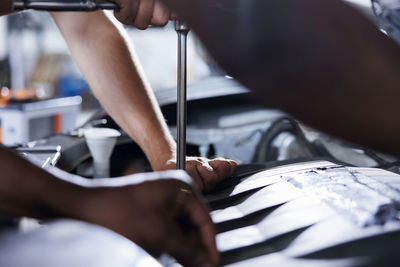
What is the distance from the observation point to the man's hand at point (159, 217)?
1.81ft

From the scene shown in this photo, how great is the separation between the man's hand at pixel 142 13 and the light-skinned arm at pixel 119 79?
0.29 m

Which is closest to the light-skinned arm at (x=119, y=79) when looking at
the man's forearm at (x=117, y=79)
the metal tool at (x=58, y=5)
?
the man's forearm at (x=117, y=79)

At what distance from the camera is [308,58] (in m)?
0.42

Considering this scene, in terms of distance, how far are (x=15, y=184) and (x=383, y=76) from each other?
40 centimetres

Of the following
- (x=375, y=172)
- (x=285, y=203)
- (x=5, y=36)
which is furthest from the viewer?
(x=5, y=36)

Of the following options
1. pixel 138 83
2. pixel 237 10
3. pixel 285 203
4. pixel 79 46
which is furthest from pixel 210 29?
pixel 79 46

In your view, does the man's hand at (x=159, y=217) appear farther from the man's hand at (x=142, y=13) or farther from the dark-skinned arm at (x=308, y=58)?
the man's hand at (x=142, y=13)

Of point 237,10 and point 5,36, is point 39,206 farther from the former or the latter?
point 5,36

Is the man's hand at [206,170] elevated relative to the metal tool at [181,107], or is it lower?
lower

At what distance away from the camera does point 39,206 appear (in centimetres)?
56

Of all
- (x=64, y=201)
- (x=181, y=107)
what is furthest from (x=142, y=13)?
(x=64, y=201)

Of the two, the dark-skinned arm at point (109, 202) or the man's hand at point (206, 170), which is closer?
the dark-skinned arm at point (109, 202)

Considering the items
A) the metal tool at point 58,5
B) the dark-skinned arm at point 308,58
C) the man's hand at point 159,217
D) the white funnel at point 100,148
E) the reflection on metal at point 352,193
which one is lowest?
the white funnel at point 100,148

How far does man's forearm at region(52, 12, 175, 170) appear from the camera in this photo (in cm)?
116
